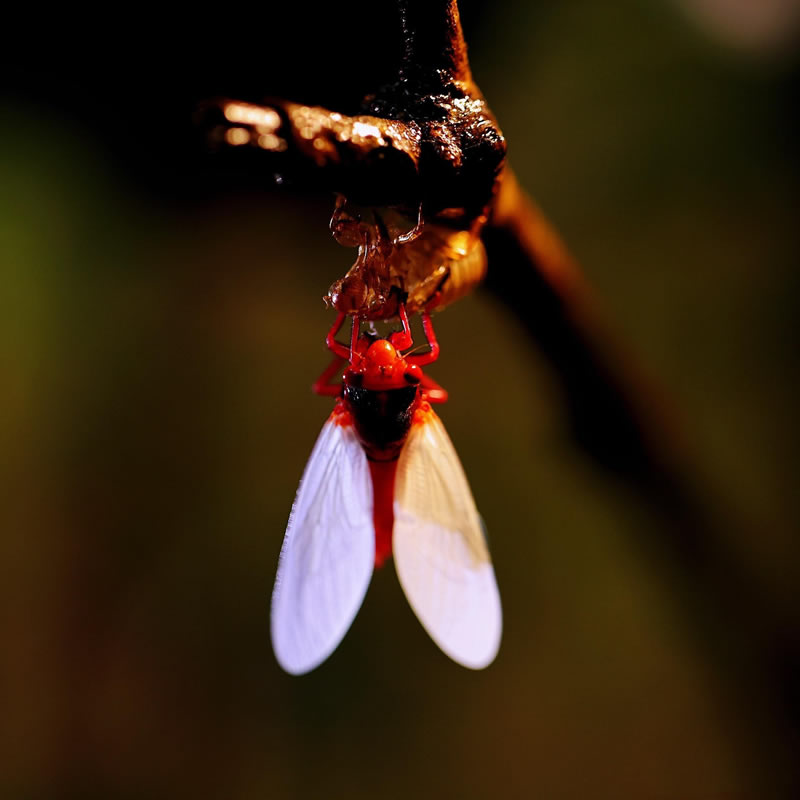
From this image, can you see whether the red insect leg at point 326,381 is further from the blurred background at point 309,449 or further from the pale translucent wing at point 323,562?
the blurred background at point 309,449

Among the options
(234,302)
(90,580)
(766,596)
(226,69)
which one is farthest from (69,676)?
(766,596)

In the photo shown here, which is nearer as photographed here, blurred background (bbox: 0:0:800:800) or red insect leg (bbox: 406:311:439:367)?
red insect leg (bbox: 406:311:439:367)

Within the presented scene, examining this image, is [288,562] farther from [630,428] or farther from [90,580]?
[90,580]

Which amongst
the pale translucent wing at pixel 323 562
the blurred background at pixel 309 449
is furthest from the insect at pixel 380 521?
the blurred background at pixel 309 449

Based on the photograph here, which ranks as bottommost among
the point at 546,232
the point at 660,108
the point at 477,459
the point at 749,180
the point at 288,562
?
the point at 288,562

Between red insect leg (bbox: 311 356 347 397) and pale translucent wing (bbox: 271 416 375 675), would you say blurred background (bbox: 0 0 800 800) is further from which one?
pale translucent wing (bbox: 271 416 375 675)

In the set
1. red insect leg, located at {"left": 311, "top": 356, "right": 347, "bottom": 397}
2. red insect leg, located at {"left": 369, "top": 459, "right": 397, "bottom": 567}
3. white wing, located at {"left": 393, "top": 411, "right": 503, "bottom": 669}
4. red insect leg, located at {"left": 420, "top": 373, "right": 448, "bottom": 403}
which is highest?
red insect leg, located at {"left": 311, "top": 356, "right": 347, "bottom": 397}

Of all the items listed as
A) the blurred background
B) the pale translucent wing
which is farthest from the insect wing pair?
the blurred background
